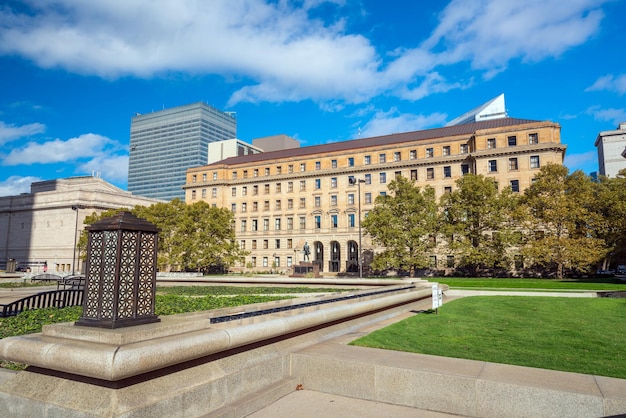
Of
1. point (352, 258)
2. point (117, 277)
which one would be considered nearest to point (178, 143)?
point (352, 258)

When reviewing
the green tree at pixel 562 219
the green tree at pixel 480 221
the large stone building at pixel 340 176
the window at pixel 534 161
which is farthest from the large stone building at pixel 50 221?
the window at pixel 534 161

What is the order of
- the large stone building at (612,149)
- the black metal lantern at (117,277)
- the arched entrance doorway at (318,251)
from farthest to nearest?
the large stone building at (612,149), the arched entrance doorway at (318,251), the black metal lantern at (117,277)

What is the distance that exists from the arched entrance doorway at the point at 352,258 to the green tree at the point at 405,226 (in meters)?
14.4

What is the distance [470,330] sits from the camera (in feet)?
29.4

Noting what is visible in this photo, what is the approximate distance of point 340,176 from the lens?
67688 mm

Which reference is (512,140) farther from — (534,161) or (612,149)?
(612,149)

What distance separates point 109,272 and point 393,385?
3777 millimetres

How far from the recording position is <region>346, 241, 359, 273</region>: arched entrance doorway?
65125 mm

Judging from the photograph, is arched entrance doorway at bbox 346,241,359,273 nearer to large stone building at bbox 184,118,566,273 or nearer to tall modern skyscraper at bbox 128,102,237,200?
large stone building at bbox 184,118,566,273

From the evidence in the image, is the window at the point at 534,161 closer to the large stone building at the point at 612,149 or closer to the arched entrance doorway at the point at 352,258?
the arched entrance doorway at the point at 352,258

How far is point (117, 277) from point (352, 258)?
62.1 m

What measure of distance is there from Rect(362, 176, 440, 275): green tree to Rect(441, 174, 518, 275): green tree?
2.38 metres

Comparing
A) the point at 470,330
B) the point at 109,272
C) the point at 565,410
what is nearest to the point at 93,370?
the point at 109,272

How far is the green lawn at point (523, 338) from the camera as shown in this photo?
6105 millimetres
